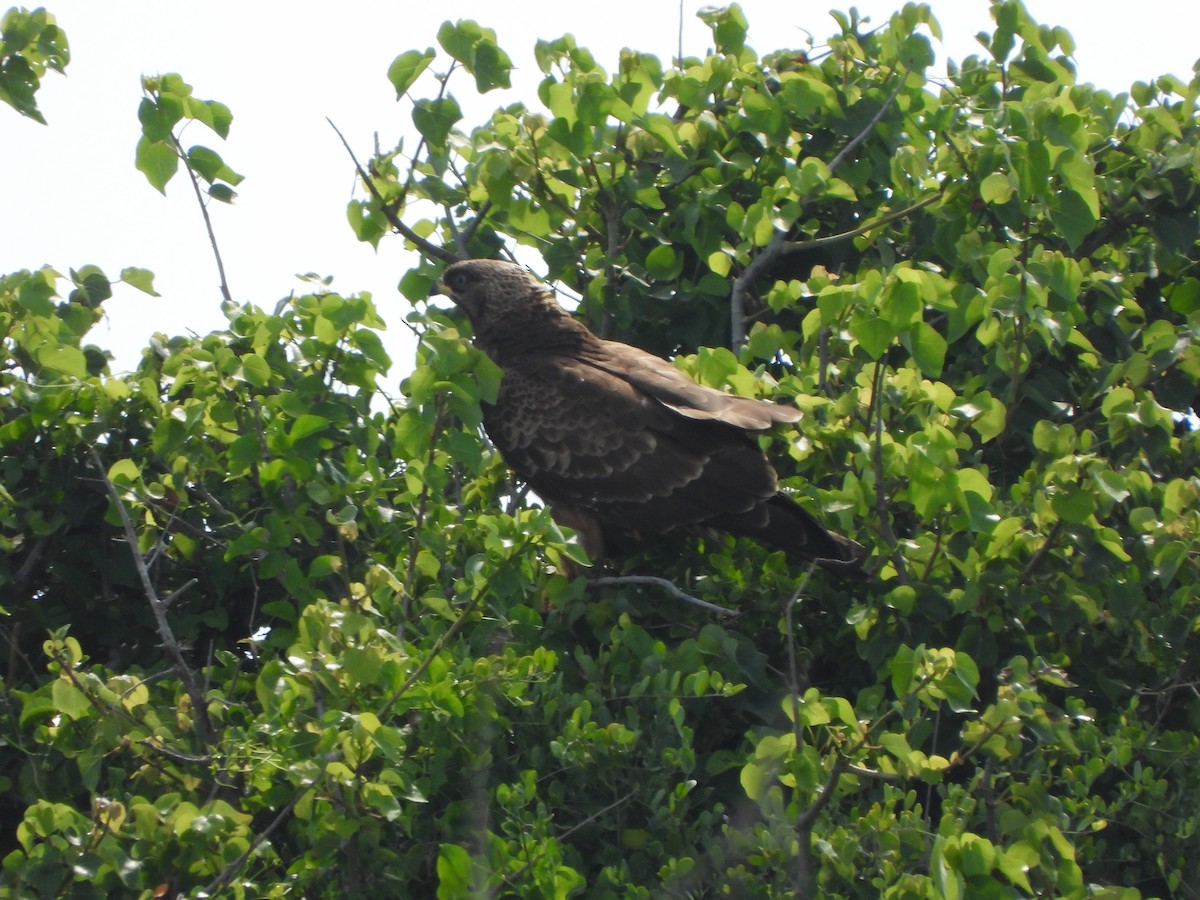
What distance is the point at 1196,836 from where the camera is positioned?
3543 millimetres

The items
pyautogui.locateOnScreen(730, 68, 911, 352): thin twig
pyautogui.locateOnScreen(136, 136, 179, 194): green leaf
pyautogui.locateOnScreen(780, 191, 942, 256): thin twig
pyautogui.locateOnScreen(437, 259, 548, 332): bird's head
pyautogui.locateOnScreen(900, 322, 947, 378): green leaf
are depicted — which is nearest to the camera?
pyautogui.locateOnScreen(900, 322, 947, 378): green leaf

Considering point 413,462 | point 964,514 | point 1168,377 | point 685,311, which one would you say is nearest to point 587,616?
point 413,462

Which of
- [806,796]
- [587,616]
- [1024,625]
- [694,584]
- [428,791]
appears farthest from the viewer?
[694,584]

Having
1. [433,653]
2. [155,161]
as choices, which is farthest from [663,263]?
[433,653]

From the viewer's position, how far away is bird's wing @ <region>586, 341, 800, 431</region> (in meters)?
4.68

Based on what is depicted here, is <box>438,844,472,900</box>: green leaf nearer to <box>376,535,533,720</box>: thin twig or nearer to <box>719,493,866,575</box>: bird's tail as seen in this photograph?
<box>376,535,533,720</box>: thin twig

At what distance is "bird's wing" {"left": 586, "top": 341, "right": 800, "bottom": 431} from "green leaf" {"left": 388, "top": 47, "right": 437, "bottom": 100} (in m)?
1.31

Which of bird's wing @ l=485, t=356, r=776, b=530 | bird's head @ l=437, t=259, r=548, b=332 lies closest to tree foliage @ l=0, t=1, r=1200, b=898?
bird's wing @ l=485, t=356, r=776, b=530

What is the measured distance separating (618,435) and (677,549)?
47 centimetres

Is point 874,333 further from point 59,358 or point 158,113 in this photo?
point 59,358

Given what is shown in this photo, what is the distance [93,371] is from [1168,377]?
11.4ft

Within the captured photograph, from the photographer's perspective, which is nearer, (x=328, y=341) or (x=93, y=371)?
(x=328, y=341)

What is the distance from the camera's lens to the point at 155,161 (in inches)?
157

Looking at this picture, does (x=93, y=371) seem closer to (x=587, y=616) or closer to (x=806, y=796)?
(x=587, y=616)
